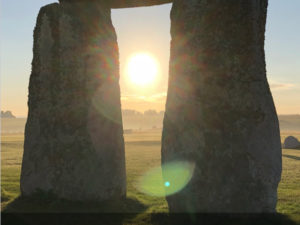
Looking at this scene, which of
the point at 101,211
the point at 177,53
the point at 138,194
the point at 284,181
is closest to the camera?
the point at 177,53

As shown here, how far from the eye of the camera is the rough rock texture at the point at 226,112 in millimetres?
5375

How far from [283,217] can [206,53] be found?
9.32 ft

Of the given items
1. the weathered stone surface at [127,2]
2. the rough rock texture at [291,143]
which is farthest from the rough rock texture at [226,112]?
the rough rock texture at [291,143]

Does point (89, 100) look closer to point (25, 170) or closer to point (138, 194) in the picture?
point (25, 170)

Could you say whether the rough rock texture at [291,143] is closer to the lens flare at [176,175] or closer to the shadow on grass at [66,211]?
the shadow on grass at [66,211]

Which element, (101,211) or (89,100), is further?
(89,100)

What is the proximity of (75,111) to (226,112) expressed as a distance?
289cm

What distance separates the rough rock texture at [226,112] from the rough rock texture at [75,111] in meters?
1.74

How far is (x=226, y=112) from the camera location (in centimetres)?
541

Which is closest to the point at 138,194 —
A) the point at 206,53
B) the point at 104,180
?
the point at 104,180

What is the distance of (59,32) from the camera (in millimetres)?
6984

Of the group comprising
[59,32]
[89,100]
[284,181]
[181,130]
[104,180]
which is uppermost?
[59,32]

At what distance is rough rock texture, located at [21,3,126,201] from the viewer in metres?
6.69

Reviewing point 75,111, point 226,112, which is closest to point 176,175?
point 226,112
